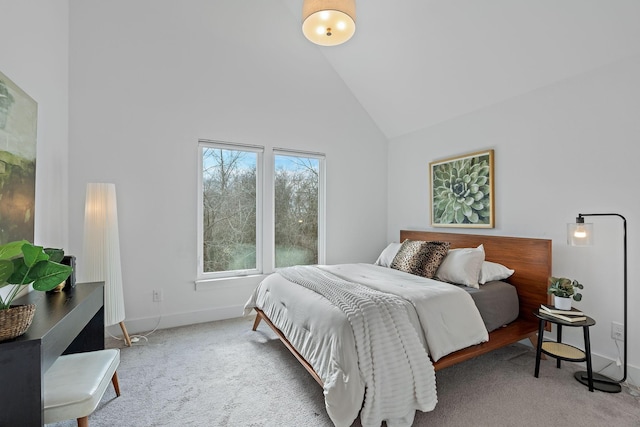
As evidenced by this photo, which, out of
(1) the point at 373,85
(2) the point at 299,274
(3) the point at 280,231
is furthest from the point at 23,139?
(1) the point at 373,85

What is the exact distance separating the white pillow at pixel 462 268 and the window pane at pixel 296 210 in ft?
5.87

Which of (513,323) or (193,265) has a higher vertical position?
(193,265)

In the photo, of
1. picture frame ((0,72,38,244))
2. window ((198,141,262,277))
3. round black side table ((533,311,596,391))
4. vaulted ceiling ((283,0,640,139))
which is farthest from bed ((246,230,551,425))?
picture frame ((0,72,38,244))

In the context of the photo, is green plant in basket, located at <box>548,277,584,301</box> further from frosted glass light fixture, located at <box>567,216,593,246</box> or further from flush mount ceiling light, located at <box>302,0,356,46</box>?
flush mount ceiling light, located at <box>302,0,356,46</box>

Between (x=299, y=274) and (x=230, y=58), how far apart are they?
102 inches

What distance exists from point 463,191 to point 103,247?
3568mm

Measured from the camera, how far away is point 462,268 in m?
2.64

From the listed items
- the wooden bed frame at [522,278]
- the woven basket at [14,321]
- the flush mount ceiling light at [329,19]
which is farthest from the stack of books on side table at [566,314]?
the woven basket at [14,321]

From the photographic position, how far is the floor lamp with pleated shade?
2.56 metres

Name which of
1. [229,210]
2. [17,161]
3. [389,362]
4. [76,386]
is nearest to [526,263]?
[389,362]

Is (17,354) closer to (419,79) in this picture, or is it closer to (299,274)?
(299,274)

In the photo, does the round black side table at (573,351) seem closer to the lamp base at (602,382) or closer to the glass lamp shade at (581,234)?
the lamp base at (602,382)

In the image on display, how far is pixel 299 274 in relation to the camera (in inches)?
107

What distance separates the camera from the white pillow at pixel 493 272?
2.68 m
